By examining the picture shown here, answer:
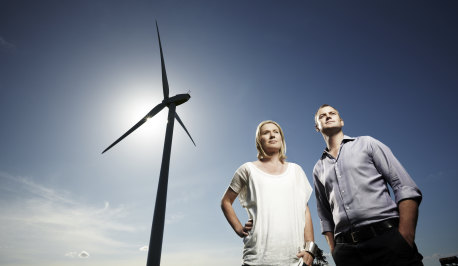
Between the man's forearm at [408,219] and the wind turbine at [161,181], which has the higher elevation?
the wind turbine at [161,181]

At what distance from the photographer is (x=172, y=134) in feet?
49.9

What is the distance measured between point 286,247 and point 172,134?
13430mm

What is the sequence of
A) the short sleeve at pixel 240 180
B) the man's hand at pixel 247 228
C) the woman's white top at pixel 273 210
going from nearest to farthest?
1. the woman's white top at pixel 273 210
2. the man's hand at pixel 247 228
3. the short sleeve at pixel 240 180

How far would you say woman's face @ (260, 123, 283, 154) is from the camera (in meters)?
3.45

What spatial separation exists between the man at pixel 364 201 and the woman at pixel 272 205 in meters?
0.47

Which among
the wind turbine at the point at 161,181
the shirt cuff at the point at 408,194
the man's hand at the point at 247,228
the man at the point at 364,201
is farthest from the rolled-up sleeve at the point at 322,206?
the wind turbine at the point at 161,181

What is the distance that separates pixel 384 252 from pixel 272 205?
1278 mm

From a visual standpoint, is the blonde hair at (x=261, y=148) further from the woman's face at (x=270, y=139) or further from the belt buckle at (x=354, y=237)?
the belt buckle at (x=354, y=237)

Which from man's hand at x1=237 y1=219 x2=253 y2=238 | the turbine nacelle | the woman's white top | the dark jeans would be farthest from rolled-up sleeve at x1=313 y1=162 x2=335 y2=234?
the turbine nacelle

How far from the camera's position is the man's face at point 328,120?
369cm

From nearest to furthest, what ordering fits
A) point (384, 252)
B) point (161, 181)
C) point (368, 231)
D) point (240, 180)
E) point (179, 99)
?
1. point (384, 252)
2. point (368, 231)
3. point (240, 180)
4. point (161, 181)
5. point (179, 99)

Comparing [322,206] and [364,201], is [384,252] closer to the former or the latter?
[364,201]

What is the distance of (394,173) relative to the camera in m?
2.86

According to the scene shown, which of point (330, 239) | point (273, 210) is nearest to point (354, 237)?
point (330, 239)
